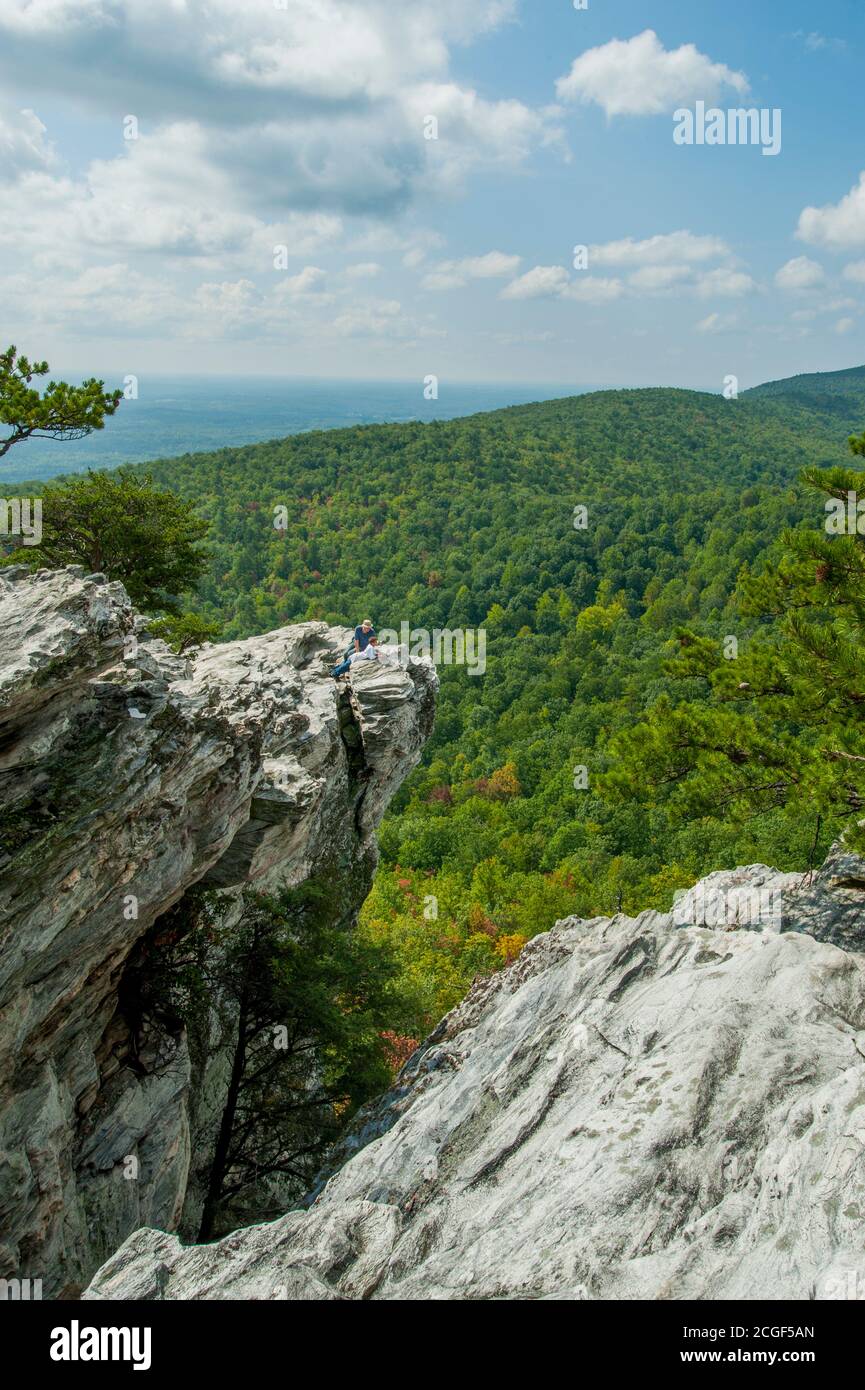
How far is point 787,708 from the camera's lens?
10.6m

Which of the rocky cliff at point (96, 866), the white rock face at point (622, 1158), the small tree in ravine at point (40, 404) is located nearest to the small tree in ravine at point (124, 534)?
the small tree in ravine at point (40, 404)

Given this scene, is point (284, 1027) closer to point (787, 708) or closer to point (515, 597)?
point (787, 708)

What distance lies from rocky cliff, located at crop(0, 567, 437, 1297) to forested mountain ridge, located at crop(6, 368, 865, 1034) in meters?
5.62

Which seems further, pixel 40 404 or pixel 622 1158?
pixel 40 404

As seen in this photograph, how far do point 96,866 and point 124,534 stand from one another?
11.4 m

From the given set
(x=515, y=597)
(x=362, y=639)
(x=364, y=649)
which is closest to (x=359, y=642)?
(x=362, y=639)

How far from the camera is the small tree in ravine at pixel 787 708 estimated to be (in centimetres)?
1032

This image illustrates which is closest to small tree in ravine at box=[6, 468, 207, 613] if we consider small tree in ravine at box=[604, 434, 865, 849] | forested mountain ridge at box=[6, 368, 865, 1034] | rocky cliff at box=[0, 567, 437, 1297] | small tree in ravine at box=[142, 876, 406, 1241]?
rocky cliff at box=[0, 567, 437, 1297]

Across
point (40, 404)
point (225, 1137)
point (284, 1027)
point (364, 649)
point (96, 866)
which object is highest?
point (40, 404)

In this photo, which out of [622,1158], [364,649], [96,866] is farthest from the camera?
[364,649]

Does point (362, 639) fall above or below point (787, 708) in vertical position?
above

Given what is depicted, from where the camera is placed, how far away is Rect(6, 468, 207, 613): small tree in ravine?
17.5 m
